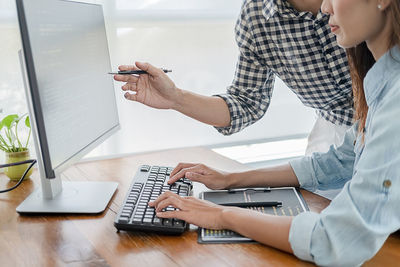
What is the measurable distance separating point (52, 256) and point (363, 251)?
55cm

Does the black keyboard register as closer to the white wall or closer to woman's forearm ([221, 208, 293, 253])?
woman's forearm ([221, 208, 293, 253])

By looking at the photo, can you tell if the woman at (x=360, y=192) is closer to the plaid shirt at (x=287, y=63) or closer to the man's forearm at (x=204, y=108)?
the plaid shirt at (x=287, y=63)

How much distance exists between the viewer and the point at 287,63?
146 centimetres

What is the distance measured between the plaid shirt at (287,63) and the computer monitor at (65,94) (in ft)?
1.38

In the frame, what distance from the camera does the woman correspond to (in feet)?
2.47

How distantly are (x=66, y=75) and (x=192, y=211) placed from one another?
416mm

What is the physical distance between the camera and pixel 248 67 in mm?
1494

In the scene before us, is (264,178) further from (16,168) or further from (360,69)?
(16,168)

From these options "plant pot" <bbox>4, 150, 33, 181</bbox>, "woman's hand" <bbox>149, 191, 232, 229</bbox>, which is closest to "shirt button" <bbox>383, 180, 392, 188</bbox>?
"woman's hand" <bbox>149, 191, 232, 229</bbox>

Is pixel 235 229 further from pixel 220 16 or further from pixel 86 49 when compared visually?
pixel 220 16

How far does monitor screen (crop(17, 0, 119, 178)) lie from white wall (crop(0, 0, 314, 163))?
42 centimetres

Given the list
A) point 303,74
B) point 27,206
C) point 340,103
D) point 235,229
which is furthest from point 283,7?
point 27,206

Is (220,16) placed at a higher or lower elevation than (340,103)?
higher

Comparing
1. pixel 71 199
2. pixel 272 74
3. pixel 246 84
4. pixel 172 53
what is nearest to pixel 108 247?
pixel 71 199
